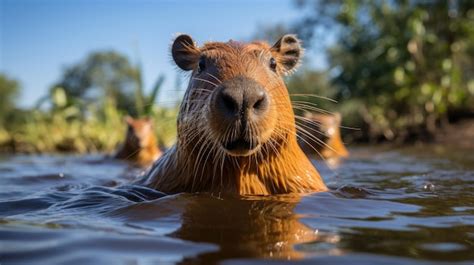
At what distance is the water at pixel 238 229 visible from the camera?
65.7 inches

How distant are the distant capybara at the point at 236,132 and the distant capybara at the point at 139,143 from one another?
5.47m

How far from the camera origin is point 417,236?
1977mm

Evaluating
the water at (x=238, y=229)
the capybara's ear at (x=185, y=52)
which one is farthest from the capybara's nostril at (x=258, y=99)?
the capybara's ear at (x=185, y=52)

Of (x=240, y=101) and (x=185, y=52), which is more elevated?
(x=185, y=52)

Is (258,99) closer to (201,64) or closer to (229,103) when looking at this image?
(229,103)

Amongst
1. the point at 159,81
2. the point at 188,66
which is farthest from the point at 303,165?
the point at 159,81

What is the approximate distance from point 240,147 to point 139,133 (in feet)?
21.1

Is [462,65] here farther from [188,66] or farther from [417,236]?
[417,236]

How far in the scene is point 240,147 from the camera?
277cm

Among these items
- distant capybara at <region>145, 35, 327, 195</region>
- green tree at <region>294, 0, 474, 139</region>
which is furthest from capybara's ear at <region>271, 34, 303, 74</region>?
green tree at <region>294, 0, 474, 139</region>

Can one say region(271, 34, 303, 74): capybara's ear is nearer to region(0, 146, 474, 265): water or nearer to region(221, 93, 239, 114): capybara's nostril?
region(0, 146, 474, 265): water

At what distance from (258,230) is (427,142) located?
41.4 feet

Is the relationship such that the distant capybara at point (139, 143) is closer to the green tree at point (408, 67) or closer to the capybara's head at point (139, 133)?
the capybara's head at point (139, 133)

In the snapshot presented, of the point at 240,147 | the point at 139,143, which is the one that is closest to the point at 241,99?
the point at 240,147
